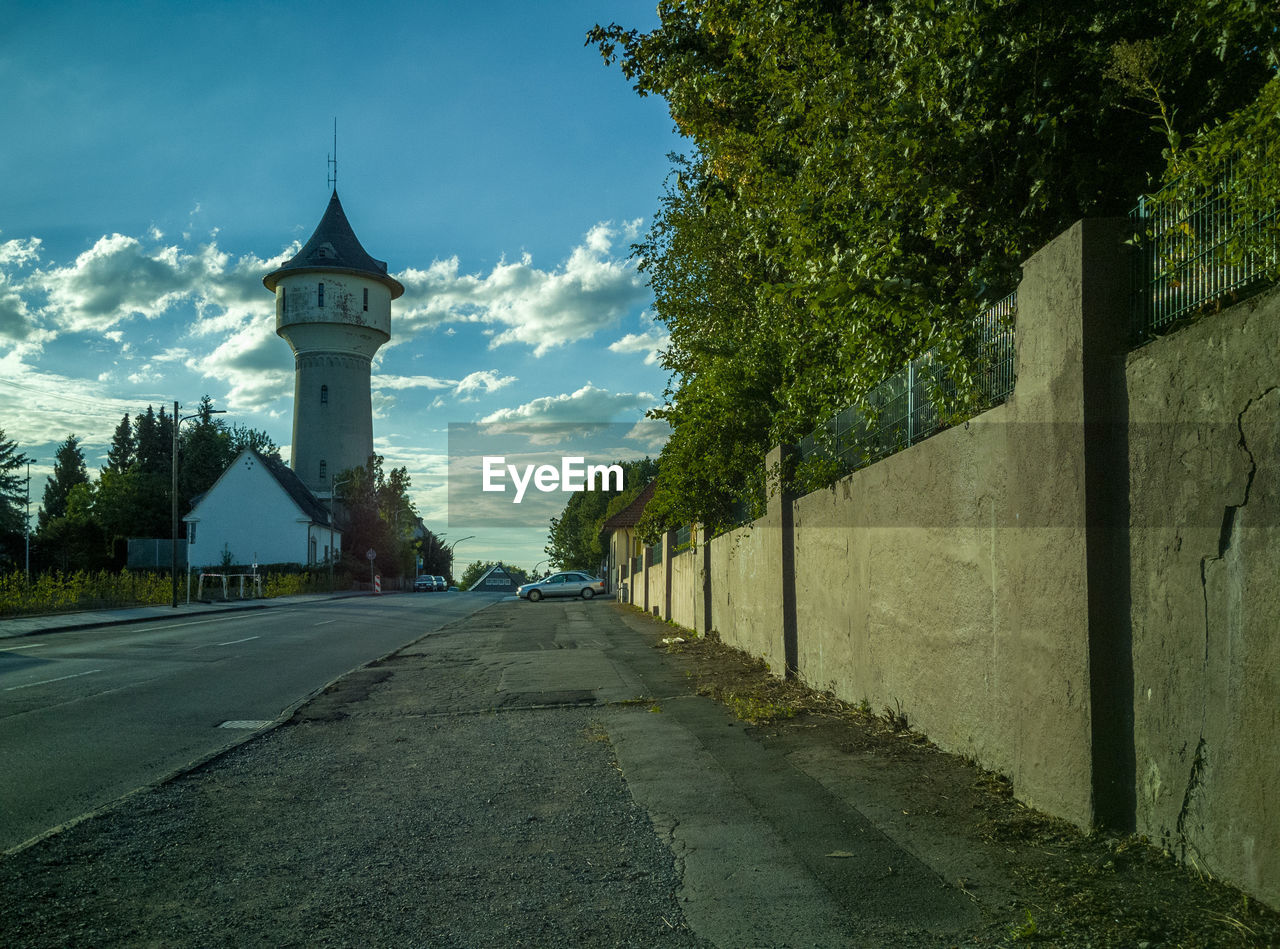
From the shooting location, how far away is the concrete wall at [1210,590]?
348 centimetres

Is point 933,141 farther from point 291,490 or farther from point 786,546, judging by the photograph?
point 291,490

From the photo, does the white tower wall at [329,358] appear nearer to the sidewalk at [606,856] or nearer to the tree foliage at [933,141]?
the tree foliage at [933,141]

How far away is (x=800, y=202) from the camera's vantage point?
9289mm

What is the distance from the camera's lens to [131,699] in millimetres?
10609

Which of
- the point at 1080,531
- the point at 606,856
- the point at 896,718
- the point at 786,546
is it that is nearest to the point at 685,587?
the point at 786,546

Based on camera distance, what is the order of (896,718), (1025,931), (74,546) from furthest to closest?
1. (74,546)
2. (896,718)
3. (1025,931)

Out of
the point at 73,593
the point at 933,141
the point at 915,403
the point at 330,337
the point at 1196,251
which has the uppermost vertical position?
the point at 330,337

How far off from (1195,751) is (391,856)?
353cm

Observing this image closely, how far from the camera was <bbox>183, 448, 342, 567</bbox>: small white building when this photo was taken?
61.4m

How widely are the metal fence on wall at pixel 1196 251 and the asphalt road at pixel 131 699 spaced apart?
6.12 meters

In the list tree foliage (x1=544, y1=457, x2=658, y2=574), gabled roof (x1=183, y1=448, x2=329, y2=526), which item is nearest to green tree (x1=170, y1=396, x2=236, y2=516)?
gabled roof (x1=183, y1=448, x2=329, y2=526)

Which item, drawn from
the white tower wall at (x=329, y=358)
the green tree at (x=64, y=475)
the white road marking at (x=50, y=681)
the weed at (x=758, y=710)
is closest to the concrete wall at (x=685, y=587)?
the weed at (x=758, y=710)

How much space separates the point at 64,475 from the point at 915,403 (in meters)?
120

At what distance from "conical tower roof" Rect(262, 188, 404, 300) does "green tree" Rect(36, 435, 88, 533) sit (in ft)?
187
